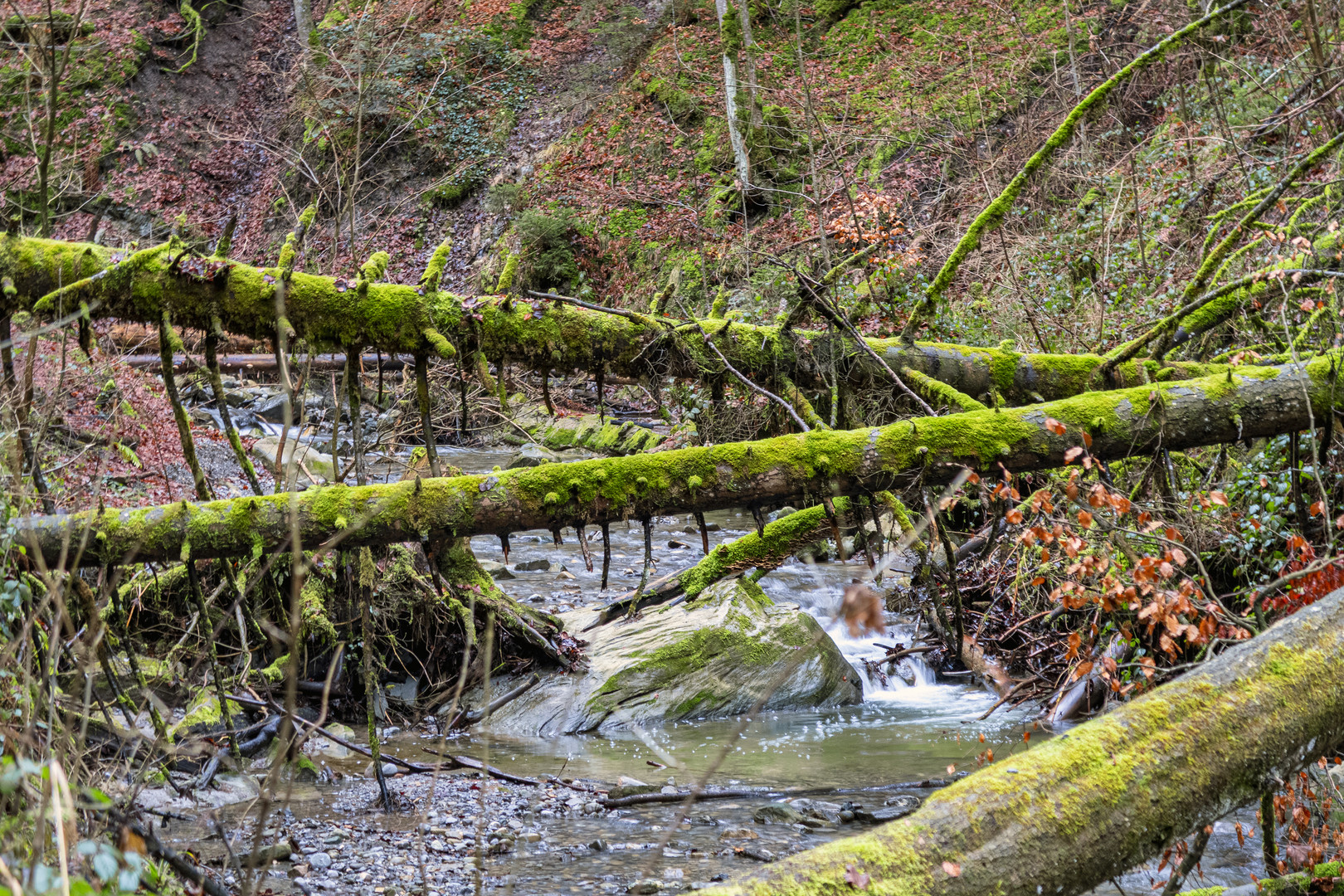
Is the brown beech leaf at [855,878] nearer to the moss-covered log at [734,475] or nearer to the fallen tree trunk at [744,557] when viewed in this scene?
the moss-covered log at [734,475]

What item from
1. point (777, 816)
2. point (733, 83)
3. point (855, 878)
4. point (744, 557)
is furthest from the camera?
point (733, 83)

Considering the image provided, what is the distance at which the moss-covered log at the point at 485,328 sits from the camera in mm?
4508

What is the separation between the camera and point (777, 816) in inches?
221

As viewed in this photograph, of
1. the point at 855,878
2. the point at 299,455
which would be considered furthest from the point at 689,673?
the point at 299,455

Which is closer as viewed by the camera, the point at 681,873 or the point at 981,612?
the point at 681,873

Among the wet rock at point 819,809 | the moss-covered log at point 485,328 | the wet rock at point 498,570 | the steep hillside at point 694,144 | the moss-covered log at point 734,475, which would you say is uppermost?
the steep hillside at point 694,144

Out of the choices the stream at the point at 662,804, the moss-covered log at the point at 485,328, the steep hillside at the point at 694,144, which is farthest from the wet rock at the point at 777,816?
the steep hillside at the point at 694,144

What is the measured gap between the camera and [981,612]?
27.8 ft

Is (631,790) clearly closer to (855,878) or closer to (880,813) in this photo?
(880,813)

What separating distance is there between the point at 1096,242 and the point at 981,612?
5494mm

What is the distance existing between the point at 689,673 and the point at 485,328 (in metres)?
4.07

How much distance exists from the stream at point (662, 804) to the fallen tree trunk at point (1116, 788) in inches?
43.1

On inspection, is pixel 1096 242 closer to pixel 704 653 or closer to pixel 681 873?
pixel 704 653

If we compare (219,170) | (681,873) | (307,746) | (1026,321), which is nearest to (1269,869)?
(681,873)
